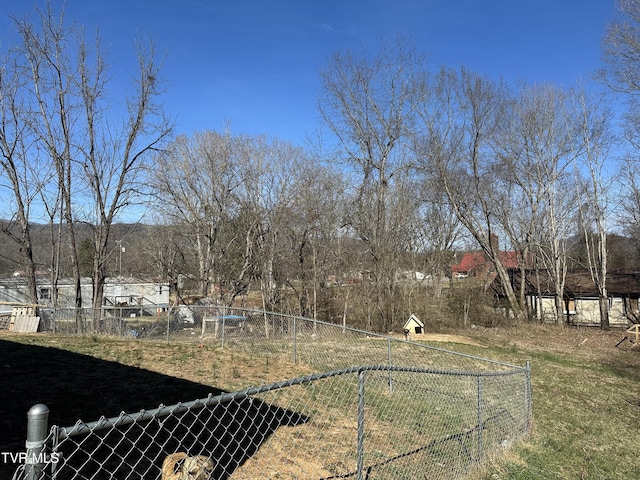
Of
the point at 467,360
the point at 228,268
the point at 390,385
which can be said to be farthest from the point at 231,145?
the point at 390,385

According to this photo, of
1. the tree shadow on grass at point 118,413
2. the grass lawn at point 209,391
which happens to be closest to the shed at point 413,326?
the grass lawn at point 209,391

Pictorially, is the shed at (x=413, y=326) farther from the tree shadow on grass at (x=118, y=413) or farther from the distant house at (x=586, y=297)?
the distant house at (x=586, y=297)

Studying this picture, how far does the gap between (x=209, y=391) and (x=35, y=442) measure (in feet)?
17.1

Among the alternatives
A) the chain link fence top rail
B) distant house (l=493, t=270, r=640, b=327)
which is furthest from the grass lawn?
distant house (l=493, t=270, r=640, b=327)

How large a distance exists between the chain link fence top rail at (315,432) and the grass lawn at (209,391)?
1.65ft

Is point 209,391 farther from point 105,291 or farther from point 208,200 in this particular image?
point 105,291

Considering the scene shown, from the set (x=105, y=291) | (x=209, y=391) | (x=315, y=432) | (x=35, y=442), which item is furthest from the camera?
(x=105, y=291)

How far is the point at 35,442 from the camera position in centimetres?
134

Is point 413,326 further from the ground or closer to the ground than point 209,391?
closer to the ground

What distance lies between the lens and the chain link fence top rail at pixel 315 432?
8.50ft

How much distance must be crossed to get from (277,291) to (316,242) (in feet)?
11.0

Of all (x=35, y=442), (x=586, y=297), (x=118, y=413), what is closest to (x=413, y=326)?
(x=118, y=413)

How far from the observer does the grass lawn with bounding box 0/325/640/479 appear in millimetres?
5031

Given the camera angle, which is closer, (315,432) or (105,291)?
(315,432)
